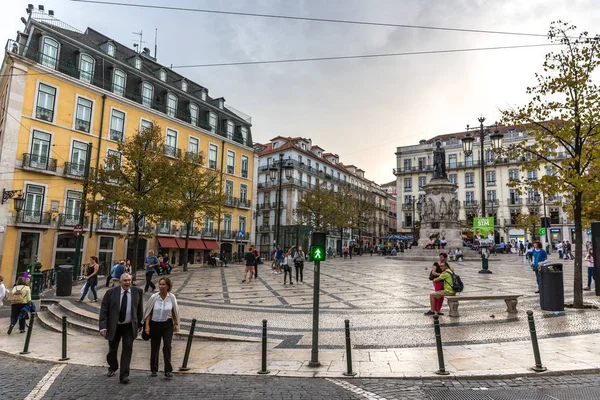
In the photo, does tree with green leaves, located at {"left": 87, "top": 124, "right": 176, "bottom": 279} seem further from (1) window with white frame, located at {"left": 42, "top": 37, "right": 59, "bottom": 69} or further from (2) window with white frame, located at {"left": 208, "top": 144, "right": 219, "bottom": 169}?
(2) window with white frame, located at {"left": 208, "top": 144, "right": 219, "bottom": 169}

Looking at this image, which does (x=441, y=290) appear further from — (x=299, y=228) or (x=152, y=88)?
(x=299, y=228)

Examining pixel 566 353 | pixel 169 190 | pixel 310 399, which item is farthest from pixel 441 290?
pixel 169 190

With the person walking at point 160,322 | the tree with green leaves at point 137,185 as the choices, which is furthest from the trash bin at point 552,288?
the tree with green leaves at point 137,185

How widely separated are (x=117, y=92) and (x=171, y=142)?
20.1 feet

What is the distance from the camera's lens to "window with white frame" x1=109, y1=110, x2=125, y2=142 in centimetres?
3042

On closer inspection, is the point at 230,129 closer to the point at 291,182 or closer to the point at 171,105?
the point at 171,105

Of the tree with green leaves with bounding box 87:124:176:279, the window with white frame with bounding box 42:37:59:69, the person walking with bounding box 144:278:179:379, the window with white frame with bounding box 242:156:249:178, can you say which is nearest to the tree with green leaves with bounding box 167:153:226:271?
the tree with green leaves with bounding box 87:124:176:279

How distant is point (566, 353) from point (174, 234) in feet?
106

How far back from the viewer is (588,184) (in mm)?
10047

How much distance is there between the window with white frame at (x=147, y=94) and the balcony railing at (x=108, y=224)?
1063 cm

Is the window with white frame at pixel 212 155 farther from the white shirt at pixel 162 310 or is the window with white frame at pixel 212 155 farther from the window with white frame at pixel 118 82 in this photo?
the white shirt at pixel 162 310

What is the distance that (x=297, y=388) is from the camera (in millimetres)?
5434

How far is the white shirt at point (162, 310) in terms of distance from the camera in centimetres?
607

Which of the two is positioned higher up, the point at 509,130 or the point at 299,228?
the point at 509,130
